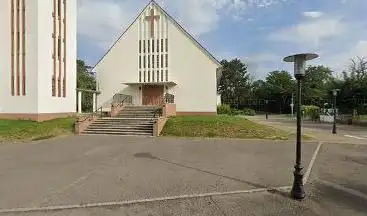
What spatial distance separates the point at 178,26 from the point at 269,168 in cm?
2033

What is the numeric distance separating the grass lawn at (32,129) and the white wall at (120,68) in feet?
21.6

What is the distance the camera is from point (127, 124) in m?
21.9

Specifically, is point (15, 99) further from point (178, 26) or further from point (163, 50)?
point (178, 26)

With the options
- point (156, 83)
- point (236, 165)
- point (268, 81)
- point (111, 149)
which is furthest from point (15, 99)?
point (268, 81)

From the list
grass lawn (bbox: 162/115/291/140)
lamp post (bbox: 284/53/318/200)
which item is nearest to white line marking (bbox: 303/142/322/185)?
lamp post (bbox: 284/53/318/200)

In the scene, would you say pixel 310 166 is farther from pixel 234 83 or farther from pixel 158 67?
pixel 234 83

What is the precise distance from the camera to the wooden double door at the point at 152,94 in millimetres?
29031

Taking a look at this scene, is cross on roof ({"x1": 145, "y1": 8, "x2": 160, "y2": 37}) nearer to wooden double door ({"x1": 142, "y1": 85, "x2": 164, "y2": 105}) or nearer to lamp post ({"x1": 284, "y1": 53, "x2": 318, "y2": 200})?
wooden double door ({"x1": 142, "y1": 85, "x2": 164, "y2": 105})

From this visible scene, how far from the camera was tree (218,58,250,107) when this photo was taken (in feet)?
282

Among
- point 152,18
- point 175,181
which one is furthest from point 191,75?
point 175,181

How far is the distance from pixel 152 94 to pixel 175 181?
21045mm

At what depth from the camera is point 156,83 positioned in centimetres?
2847

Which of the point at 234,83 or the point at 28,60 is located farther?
the point at 234,83

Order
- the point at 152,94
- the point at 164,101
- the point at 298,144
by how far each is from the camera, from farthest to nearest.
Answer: the point at 152,94, the point at 164,101, the point at 298,144
